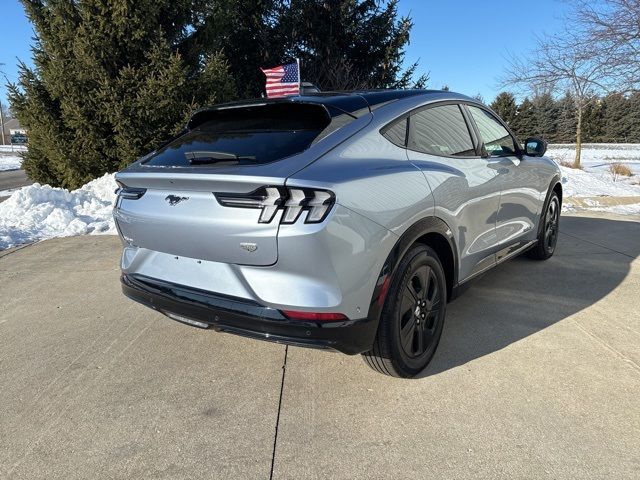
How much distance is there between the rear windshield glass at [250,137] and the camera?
2.46 metres

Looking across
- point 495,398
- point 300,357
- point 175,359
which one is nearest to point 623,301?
point 495,398

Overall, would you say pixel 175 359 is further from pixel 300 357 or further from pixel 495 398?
pixel 495 398

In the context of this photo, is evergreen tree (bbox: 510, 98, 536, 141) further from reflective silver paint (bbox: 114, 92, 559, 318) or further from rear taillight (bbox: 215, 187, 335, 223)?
rear taillight (bbox: 215, 187, 335, 223)

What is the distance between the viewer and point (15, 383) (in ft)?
9.45

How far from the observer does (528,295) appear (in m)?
4.16

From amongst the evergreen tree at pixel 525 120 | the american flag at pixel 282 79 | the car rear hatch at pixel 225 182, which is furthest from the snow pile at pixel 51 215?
the evergreen tree at pixel 525 120

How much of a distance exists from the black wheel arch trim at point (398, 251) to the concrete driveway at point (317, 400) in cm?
60

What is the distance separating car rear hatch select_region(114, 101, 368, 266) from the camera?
222 centimetres

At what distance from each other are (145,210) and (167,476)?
4.53 ft

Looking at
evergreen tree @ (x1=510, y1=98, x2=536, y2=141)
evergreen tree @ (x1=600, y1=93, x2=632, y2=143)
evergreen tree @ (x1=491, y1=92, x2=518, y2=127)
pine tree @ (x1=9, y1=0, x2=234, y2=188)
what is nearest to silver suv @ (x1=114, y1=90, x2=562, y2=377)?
pine tree @ (x1=9, y1=0, x2=234, y2=188)

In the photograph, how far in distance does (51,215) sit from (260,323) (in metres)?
6.86

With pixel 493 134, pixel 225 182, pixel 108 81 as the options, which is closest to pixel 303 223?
pixel 225 182

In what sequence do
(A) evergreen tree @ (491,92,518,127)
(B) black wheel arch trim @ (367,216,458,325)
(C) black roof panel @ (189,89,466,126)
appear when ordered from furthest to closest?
1. (A) evergreen tree @ (491,92,518,127)
2. (C) black roof panel @ (189,89,466,126)
3. (B) black wheel arch trim @ (367,216,458,325)

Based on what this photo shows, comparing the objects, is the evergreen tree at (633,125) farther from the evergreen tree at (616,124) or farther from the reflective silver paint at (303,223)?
the reflective silver paint at (303,223)
